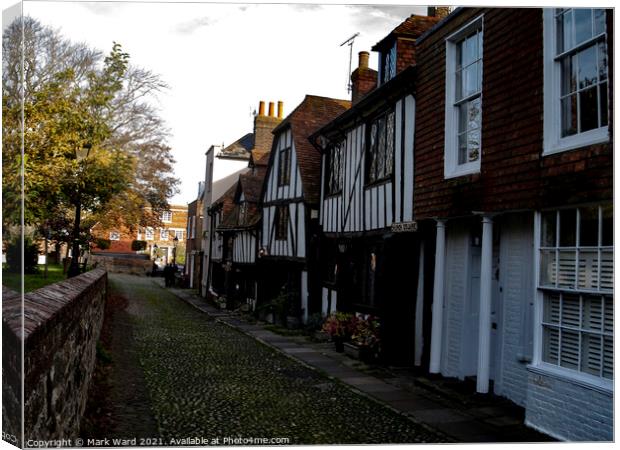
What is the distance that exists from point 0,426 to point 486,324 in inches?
220

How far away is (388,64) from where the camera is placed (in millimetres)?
11906

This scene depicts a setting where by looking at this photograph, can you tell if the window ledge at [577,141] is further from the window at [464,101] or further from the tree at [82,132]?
the tree at [82,132]

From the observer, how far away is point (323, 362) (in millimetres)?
10664

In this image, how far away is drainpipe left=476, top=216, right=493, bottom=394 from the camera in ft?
24.1

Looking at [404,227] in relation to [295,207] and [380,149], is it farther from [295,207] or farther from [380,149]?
[295,207]

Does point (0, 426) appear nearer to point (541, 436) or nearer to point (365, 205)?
point (541, 436)

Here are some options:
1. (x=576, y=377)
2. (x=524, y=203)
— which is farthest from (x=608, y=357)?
(x=524, y=203)

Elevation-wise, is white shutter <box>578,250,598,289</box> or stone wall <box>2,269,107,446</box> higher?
white shutter <box>578,250,598,289</box>

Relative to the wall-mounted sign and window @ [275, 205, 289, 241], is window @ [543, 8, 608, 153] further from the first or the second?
window @ [275, 205, 289, 241]

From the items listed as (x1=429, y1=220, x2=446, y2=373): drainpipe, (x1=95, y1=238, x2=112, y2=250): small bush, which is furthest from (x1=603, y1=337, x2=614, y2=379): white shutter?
(x1=95, y1=238, x2=112, y2=250): small bush

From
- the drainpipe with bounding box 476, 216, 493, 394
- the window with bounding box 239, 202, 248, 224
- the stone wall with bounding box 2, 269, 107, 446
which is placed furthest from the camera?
the window with bounding box 239, 202, 248, 224

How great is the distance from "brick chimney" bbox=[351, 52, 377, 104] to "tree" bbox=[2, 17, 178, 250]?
8180mm

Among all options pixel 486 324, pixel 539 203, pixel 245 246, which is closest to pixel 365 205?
pixel 486 324

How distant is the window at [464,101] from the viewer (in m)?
7.80
